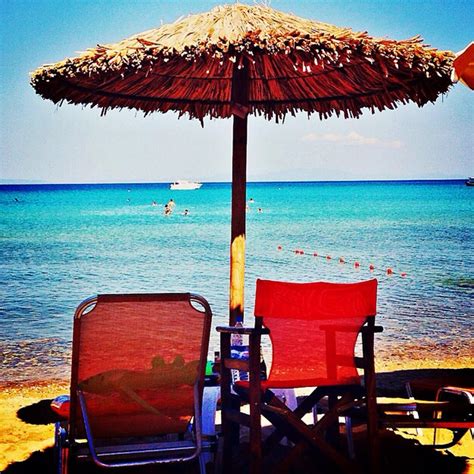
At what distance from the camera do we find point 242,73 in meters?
4.79

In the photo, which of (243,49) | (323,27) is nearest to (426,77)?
(323,27)

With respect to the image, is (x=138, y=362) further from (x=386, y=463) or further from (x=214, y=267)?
(x=214, y=267)

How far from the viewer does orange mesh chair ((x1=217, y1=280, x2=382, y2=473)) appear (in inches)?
122

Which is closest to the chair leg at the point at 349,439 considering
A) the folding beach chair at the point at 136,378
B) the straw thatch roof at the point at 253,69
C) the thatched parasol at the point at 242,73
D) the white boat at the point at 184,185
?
the folding beach chair at the point at 136,378

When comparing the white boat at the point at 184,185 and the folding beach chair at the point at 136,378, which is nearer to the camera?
the folding beach chair at the point at 136,378

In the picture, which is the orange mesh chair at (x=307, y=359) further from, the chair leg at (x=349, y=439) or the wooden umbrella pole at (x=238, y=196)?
the wooden umbrella pole at (x=238, y=196)

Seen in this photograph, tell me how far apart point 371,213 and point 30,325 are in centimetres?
3408

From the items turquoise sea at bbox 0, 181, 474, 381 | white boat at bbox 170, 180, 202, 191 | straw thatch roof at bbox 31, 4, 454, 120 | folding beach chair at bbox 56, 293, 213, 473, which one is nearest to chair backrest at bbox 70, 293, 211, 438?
folding beach chair at bbox 56, 293, 213, 473

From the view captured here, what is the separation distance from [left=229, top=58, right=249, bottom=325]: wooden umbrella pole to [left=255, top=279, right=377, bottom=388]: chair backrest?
148cm

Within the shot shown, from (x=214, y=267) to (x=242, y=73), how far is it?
11.4 metres

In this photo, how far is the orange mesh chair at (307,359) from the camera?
10.2 feet

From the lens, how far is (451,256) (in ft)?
60.6

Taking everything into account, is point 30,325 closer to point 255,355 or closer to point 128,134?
point 255,355

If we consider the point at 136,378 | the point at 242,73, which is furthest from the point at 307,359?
the point at 242,73
